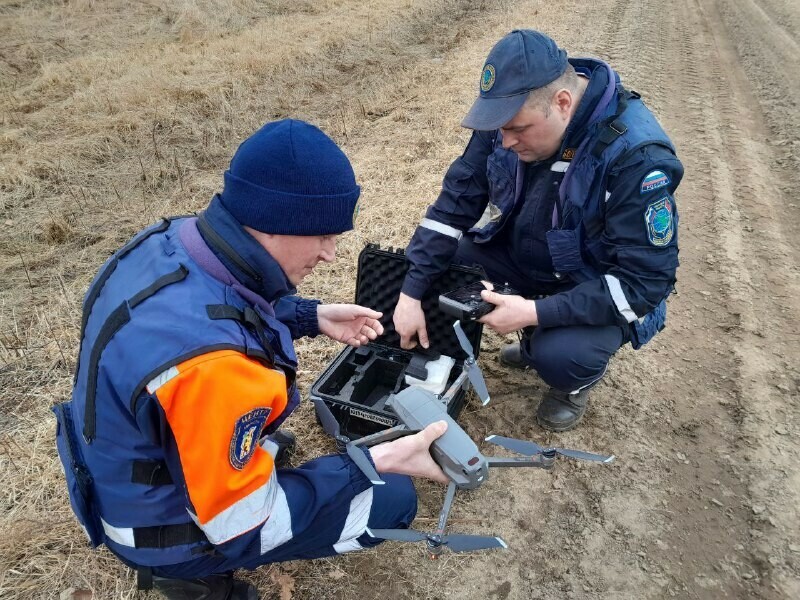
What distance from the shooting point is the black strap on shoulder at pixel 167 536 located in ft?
6.06

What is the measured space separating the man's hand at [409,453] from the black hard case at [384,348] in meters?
0.84

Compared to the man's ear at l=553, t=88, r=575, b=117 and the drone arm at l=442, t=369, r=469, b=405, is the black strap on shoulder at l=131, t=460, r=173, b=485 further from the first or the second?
the man's ear at l=553, t=88, r=575, b=117

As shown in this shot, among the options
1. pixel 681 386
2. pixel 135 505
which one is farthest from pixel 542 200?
pixel 135 505

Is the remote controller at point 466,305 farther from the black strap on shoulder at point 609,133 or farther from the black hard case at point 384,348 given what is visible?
the black strap on shoulder at point 609,133

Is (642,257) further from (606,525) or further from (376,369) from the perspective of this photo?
(376,369)

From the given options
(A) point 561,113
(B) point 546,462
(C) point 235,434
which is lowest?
(B) point 546,462

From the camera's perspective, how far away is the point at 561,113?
107 inches

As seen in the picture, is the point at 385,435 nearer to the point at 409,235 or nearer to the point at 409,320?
the point at 409,320

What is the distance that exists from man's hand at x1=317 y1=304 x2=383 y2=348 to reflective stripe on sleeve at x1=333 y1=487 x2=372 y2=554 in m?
0.81

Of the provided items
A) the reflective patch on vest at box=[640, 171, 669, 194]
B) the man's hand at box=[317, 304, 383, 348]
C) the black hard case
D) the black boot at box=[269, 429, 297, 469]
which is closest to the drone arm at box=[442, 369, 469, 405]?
the black hard case

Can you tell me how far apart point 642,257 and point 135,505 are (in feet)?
7.56

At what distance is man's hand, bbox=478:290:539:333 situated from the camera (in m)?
2.84

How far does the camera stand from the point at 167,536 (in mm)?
1855

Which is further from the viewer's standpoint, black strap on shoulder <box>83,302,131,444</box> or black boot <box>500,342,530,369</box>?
black boot <box>500,342,530,369</box>
